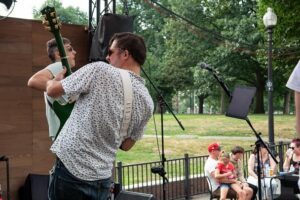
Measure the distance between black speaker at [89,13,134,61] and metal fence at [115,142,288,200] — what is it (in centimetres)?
269

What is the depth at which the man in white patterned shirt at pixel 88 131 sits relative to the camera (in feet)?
9.36

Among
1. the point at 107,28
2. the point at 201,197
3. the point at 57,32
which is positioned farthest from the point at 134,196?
the point at 201,197

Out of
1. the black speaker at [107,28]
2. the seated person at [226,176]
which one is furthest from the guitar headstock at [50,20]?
the seated person at [226,176]

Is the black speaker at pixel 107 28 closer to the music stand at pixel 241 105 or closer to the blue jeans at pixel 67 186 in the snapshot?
the music stand at pixel 241 105

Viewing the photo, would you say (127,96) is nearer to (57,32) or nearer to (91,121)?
(91,121)

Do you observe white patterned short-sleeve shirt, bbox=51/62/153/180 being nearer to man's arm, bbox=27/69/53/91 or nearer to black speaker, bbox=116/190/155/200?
man's arm, bbox=27/69/53/91

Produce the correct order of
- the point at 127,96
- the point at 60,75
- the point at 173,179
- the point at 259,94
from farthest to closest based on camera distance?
the point at 259,94
the point at 173,179
the point at 60,75
the point at 127,96

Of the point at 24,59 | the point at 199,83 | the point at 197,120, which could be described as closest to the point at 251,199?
the point at 24,59

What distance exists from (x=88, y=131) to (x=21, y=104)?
4.26m

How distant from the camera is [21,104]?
6863 millimetres

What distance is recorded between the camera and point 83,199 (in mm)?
2963

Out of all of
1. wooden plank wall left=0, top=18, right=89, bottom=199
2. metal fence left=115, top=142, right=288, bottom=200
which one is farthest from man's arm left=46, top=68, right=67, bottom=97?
metal fence left=115, top=142, right=288, bottom=200

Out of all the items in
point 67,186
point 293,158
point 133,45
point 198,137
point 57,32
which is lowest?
point 198,137

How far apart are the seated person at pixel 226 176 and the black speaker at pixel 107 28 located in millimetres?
3122
